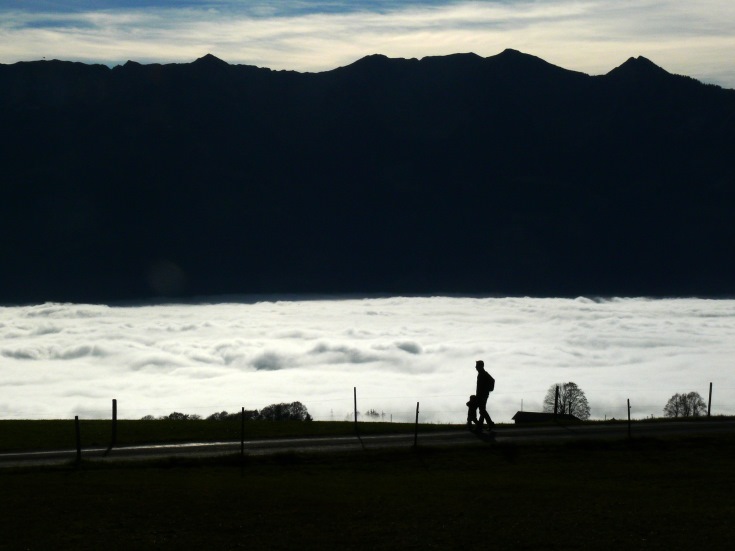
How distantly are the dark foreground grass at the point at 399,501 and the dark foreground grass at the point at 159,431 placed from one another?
586 cm

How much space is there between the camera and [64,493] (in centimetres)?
2569

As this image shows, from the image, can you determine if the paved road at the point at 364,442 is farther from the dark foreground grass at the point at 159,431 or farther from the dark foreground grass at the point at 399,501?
the dark foreground grass at the point at 399,501

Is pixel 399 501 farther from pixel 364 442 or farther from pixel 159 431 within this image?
pixel 159 431

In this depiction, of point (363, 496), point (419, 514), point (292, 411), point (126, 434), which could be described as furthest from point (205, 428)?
point (292, 411)

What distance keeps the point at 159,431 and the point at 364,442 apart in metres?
9.15

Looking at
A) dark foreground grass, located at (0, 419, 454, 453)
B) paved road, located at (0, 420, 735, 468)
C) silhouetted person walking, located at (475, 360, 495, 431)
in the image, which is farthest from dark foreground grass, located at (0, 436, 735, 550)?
dark foreground grass, located at (0, 419, 454, 453)

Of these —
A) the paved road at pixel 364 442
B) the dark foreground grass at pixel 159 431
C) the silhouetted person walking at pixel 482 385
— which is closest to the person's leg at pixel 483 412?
the silhouetted person walking at pixel 482 385

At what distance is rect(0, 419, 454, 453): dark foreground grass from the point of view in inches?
1414

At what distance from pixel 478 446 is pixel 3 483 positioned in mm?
14909

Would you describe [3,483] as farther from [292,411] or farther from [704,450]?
[292,411]

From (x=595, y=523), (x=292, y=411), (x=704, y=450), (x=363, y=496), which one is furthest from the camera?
(x=292, y=411)

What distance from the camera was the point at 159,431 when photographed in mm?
38656

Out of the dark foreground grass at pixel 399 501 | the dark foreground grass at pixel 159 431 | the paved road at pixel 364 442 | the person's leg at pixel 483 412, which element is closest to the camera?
the dark foreground grass at pixel 399 501

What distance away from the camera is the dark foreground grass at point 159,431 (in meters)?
Answer: 35.9
